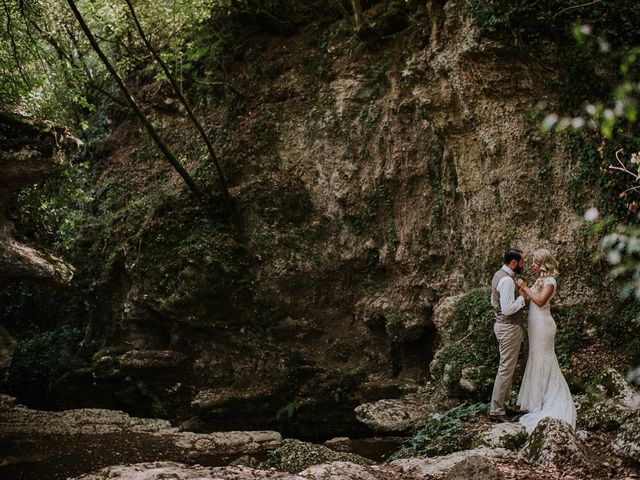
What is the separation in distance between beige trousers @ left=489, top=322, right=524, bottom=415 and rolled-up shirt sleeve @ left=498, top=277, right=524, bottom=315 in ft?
1.06

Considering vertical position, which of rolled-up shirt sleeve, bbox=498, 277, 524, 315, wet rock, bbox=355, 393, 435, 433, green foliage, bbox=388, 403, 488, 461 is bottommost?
wet rock, bbox=355, 393, 435, 433

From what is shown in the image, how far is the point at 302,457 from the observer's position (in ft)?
26.7

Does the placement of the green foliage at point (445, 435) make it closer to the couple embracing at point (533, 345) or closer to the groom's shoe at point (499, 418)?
the groom's shoe at point (499, 418)

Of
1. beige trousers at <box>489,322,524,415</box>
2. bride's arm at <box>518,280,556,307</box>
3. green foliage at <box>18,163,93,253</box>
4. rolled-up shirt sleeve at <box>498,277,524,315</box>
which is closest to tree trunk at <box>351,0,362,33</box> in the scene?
green foliage at <box>18,163,93,253</box>

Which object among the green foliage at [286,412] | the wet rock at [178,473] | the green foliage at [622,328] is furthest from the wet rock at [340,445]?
the green foliage at [622,328]

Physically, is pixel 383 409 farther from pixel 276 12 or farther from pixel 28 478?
pixel 276 12

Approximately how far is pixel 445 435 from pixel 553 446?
219cm

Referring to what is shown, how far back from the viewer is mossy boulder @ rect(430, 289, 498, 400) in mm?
9359

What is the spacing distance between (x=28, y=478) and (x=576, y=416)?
8.25 metres

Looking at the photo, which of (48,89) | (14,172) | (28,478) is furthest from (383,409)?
(48,89)

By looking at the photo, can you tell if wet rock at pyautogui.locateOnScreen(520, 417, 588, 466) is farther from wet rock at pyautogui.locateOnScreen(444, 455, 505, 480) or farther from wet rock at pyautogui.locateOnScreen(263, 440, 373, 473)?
wet rock at pyautogui.locateOnScreen(263, 440, 373, 473)

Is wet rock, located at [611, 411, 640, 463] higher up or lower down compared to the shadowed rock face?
lower down

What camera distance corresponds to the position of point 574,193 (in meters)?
9.86

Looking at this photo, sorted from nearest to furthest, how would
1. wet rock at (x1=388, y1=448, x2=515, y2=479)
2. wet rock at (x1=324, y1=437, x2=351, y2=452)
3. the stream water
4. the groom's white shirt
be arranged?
wet rock at (x1=388, y1=448, x2=515, y2=479), the groom's white shirt, the stream water, wet rock at (x1=324, y1=437, x2=351, y2=452)
